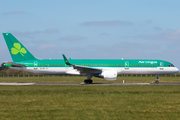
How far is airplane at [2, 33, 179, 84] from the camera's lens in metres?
36.6

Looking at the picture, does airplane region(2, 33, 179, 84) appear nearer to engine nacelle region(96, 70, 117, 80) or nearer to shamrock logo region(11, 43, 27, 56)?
shamrock logo region(11, 43, 27, 56)

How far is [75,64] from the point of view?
3738 centimetres

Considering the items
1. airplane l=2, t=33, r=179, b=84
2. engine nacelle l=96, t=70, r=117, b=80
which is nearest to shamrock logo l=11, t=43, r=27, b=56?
airplane l=2, t=33, r=179, b=84

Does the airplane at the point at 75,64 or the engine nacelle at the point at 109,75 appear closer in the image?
the engine nacelle at the point at 109,75

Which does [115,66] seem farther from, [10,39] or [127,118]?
[127,118]

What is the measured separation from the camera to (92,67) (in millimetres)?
37250

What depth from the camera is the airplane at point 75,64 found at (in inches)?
1442

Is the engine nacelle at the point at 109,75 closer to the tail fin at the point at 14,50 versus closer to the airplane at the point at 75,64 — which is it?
the airplane at the point at 75,64

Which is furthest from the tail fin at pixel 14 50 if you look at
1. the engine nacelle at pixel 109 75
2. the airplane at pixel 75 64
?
the engine nacelle at pixel 109 75

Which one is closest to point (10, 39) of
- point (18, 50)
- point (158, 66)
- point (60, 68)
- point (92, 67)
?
point (18, 50)

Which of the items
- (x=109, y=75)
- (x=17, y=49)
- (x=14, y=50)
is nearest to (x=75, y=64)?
(x=109, y=75)

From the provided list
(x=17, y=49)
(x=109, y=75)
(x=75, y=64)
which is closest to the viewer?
(x=109, y=75)

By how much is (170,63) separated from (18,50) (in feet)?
72.5

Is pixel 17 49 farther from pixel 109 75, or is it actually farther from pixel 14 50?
pixel 109 75
